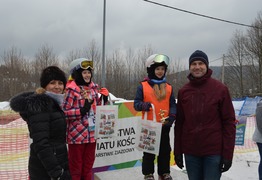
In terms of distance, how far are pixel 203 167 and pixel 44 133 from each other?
1.57 meters

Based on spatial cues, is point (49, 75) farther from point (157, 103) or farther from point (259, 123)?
point (259, 123)

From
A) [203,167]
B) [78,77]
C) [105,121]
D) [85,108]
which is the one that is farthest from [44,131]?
[203,167]

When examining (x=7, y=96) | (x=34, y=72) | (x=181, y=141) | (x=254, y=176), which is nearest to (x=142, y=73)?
(x=34, y=72)

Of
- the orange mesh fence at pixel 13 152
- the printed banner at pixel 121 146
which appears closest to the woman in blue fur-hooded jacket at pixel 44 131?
the printed banner at pixel 121 146

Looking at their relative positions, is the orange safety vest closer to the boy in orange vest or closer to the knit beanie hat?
the boy in orange vest

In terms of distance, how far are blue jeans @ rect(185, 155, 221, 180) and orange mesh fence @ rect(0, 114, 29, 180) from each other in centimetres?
315

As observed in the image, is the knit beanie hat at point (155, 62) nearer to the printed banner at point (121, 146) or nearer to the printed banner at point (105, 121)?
the printed banner at point (105, 121)

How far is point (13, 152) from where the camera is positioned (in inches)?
200

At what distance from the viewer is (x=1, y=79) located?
2555 centimetres

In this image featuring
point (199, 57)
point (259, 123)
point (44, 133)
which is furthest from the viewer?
point (259, 123)

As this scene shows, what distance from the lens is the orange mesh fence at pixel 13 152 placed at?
Answer: 15.8 ft

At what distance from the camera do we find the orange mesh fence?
15.8 feet

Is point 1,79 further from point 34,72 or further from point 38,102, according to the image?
point 38,102

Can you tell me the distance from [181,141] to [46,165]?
1357 millimetres
